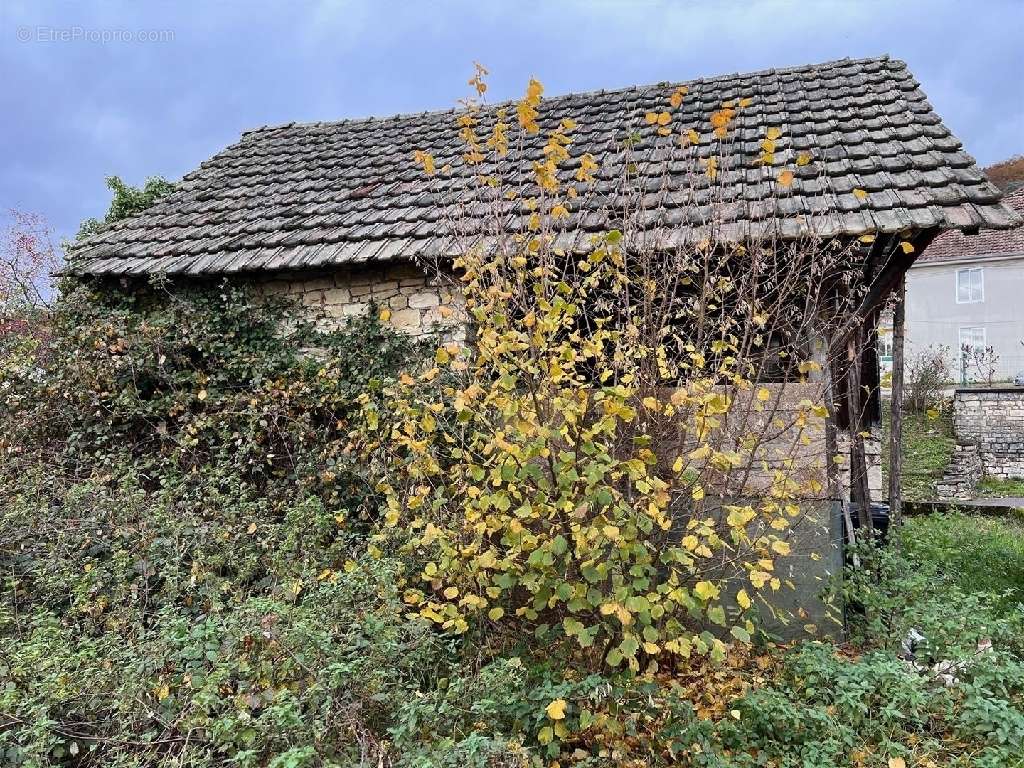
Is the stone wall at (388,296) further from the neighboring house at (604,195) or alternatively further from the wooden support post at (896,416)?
the wooden support post at (896,416)

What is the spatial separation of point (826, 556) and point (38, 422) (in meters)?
7.12

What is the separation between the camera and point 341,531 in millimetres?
4934

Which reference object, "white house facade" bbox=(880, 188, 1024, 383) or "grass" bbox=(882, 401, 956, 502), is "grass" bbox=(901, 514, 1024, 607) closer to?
"grass" bbox=(882, 401, 956, 502)

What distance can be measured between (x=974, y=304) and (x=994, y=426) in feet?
32.7

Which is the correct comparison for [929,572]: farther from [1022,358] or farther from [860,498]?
[1022,358]

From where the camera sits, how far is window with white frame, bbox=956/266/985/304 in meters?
23.1

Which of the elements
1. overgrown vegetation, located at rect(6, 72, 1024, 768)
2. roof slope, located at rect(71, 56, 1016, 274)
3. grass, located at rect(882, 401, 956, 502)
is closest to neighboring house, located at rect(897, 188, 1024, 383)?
grass, located at rect(882, 401, 956, 502)

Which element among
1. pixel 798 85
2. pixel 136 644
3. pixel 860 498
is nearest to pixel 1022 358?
pixel 798 85

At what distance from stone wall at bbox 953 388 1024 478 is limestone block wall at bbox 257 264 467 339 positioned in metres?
14.6

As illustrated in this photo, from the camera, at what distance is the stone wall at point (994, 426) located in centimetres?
1472

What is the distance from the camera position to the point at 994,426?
15.5 meters

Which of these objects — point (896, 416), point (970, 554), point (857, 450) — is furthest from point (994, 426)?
point (857, 450)

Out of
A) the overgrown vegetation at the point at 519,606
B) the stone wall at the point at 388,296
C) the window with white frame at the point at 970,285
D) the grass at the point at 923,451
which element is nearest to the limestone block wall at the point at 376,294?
the stone wall at the point at 388,296

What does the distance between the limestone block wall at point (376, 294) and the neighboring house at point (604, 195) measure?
2 cm
